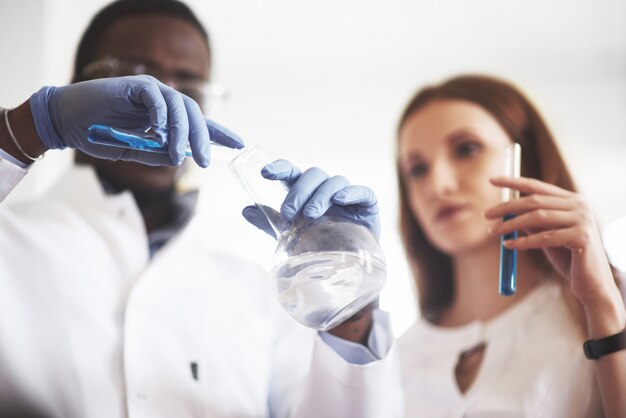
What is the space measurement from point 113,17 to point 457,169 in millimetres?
771

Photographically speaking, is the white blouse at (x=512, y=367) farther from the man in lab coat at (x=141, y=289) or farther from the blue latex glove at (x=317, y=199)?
the blue latex glove at (x=317, y=199)

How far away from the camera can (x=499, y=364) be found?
1.00 metres

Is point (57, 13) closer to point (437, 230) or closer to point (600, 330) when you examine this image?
point (437, 230)

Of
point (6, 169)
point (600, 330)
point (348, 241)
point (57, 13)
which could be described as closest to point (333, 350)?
point (348, 241)

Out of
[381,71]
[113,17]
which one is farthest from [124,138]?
[381,71]

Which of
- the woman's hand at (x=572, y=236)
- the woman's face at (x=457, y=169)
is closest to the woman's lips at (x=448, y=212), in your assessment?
the woman's face at (x=457, y=169)

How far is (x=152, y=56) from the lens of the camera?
107cm

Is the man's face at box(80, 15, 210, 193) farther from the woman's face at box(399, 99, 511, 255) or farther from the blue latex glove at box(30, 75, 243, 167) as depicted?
the woman's face at box(399, 99, 511, 255)

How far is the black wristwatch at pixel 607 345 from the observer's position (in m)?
0.76

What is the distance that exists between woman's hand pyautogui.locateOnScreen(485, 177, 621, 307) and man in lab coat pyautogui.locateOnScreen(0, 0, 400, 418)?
22 centimetres

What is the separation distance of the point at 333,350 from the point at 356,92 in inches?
76.4

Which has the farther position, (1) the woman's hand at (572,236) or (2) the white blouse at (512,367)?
(2) the white blouse at (512,367)

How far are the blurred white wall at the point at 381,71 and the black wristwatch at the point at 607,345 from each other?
96cm

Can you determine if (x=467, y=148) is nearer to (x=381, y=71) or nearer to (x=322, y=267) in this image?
(x=322, y=267)
